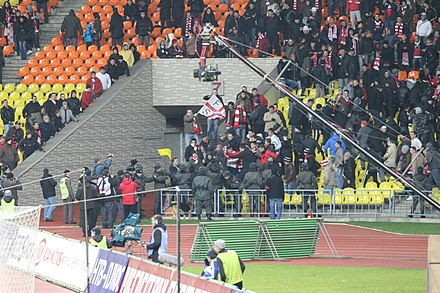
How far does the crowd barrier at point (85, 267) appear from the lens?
70.4ft

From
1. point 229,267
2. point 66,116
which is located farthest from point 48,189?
Answer: point 229,267

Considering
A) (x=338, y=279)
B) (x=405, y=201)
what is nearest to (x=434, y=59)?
(x=405, y=201)

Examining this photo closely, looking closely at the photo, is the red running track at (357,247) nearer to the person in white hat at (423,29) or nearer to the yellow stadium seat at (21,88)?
the person in white hat at (423,29)

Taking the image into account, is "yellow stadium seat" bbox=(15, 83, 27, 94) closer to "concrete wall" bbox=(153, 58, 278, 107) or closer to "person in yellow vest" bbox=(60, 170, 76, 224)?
"concrete wall" bbox=(153, 58, 278, 107)

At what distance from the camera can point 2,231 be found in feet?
82.4

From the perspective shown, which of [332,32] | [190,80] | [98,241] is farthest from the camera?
[190,80]

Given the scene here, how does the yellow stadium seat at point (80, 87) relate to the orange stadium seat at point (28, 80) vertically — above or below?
below

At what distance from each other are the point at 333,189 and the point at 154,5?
12.7 meters

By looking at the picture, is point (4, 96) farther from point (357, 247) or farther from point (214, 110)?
point (357, 247)

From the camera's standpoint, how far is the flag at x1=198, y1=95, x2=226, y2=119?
1614 inches

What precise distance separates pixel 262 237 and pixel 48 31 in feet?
66.7

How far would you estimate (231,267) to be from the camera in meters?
21.5

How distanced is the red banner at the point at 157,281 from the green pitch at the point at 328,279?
10.7 feet

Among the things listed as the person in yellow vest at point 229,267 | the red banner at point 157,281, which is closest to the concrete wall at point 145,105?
the red banner at point 157,281
